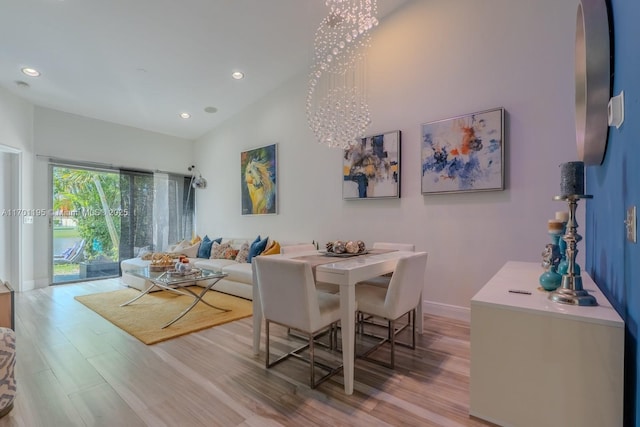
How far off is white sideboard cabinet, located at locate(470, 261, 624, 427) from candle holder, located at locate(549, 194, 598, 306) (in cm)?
5

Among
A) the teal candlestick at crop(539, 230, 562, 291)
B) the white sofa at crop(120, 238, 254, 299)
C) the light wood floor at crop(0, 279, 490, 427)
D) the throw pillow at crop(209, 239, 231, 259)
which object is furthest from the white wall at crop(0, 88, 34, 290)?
the teal candlestick at crop(539, 230, 562, 291)

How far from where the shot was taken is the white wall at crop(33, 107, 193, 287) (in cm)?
496

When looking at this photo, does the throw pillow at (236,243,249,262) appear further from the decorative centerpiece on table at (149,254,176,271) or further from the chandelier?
the chandelier

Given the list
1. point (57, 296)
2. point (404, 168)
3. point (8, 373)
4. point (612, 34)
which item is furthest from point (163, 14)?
point (57, 296)

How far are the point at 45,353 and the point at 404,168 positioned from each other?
3980 millimetres

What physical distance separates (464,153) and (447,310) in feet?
5.82

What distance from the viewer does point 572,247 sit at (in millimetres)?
1469

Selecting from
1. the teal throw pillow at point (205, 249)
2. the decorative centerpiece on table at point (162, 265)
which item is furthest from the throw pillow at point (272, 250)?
the teal throw pillow at point (205, 249)

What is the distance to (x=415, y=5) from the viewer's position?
3.60 metres

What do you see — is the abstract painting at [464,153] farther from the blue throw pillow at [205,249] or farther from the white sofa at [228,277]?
the blue throw pillow at [205,249]

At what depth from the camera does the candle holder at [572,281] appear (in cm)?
137

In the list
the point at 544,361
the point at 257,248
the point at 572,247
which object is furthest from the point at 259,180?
the point at 544,361

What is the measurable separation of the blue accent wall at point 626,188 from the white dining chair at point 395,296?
43.7 inches

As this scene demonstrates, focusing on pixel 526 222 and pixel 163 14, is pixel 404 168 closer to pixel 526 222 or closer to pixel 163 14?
pixel 526 222
